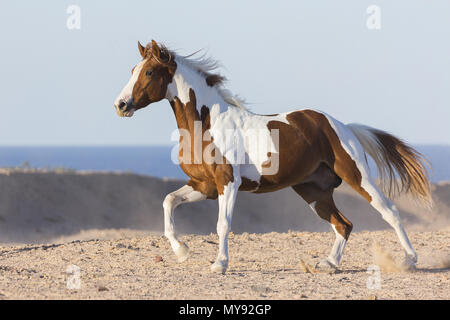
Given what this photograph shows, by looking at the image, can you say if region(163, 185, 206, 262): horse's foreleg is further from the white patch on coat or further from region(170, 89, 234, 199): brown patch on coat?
the white patch on coat

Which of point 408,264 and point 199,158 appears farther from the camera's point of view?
point 408,264

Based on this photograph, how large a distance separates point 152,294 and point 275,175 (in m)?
2.16

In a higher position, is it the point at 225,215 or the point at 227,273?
the point at 225,215

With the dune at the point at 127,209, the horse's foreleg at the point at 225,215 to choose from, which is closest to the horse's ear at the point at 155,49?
the horse's foreleg at the point at 225,215

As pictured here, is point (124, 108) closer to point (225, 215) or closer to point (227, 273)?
point (225, 215)

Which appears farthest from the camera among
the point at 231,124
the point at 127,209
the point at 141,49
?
the point at 127,209

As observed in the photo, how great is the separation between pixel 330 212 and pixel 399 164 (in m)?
1.15

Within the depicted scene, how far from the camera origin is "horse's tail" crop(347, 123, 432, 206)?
27.0ft

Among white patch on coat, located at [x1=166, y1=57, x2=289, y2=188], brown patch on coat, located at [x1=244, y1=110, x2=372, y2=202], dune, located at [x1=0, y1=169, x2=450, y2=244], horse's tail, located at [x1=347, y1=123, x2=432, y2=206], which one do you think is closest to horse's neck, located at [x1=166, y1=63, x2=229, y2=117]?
white patch on coat, located at [x1=166, y1=57, x2=289, y2=188]

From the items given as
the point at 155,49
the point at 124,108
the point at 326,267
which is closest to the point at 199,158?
the point at 124,108

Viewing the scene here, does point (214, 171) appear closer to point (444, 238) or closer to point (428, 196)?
point (428, 196)

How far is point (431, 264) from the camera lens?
8.54 metres

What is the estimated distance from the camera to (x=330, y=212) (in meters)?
8.08
